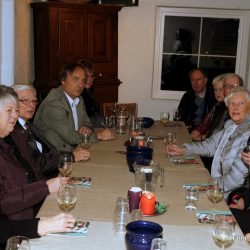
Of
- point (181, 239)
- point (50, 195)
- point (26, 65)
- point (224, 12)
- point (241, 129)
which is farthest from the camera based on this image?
point (224, 12)

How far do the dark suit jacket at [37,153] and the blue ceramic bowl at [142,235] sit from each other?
3.56 feet

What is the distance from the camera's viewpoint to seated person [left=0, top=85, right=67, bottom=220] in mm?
2049

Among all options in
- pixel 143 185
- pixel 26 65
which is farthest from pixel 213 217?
pixel 26 65

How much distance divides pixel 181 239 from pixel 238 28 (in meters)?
4.75

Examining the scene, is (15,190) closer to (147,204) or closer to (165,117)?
(147,204)

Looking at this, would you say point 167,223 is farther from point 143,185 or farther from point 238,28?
point 238,28

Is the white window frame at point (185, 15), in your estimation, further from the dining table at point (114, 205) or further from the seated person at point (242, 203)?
the seated person at point (242, 203)

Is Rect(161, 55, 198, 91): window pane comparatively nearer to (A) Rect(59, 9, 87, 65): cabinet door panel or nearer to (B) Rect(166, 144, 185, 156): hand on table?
(A) Rect(59, 9, 87, 65): cabinet door panel

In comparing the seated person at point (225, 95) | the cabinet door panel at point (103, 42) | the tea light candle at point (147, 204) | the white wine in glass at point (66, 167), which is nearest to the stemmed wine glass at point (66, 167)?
the white wine in glass at point (66, 167)

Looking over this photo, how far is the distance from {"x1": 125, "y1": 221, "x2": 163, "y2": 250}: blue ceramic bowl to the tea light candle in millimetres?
296

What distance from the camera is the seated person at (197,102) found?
5074 millimetres

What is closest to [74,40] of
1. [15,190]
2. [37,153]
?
[37,153]

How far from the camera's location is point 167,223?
5.91 ft

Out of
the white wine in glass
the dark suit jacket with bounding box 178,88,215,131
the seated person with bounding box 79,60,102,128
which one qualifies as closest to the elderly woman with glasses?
the white wine in glass
